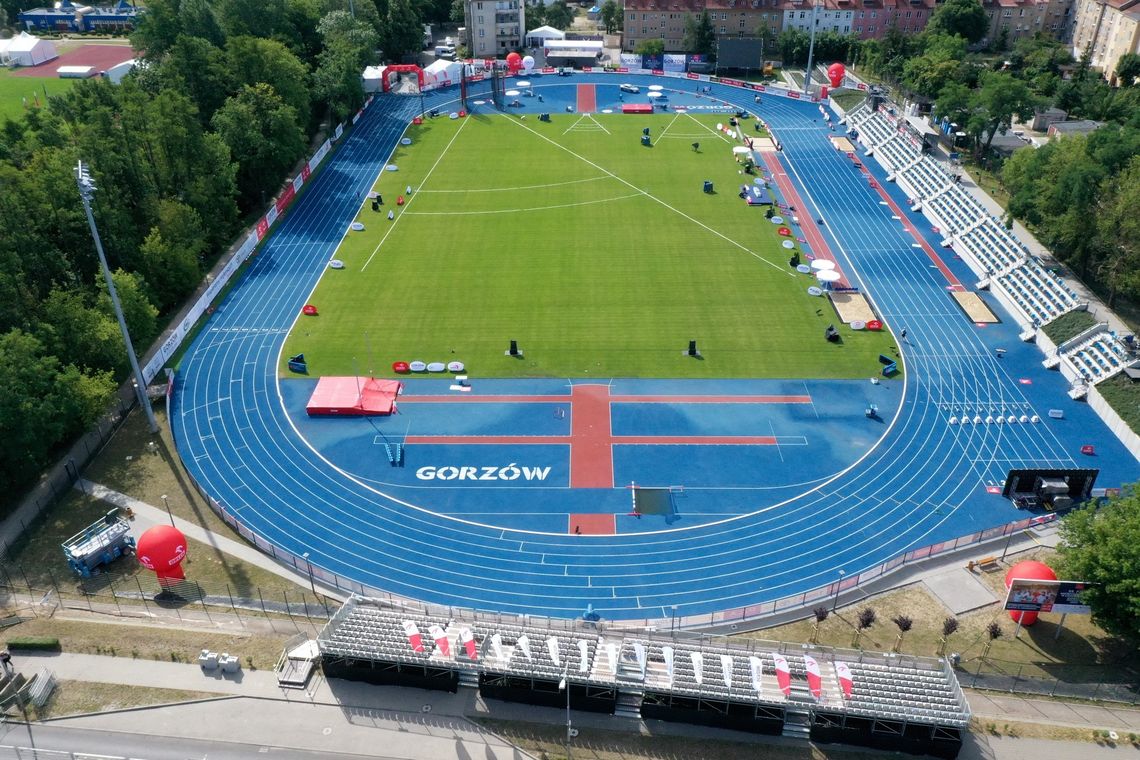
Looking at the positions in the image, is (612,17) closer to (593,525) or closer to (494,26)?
(494,26)

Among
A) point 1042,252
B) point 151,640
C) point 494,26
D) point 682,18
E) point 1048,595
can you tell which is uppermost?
point 682,18

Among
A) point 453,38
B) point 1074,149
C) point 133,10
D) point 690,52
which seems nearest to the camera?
point 1074,149

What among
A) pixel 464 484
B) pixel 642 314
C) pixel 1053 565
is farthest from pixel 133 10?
pixel 1053 565

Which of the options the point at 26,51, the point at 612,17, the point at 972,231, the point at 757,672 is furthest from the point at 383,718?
the point at 26,51

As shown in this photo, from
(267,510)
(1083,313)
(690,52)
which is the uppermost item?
(690,52)

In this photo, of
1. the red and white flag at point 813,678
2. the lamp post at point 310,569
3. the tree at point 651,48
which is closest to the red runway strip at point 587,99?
the tree at point 651,48

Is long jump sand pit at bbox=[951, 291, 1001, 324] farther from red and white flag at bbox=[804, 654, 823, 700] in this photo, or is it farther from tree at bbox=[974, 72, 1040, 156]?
red and white flag at bbox=[804, 654, 823, 700]

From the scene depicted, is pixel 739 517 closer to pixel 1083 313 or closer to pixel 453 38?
pixel 1083 313
